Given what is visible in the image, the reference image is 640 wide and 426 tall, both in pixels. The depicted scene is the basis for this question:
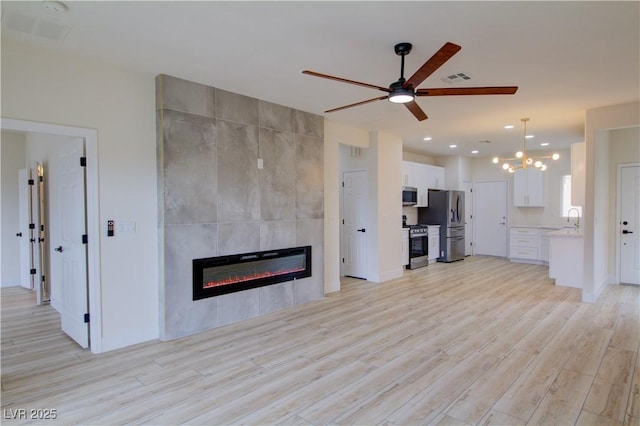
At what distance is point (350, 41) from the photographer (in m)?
3.00

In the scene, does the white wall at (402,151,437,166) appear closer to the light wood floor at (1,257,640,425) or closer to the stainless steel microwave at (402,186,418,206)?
the stainless steel microwave at (402,186,418,206)

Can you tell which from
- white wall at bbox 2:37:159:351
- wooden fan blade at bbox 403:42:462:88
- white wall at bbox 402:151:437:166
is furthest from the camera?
white wall at bbox 402:151:437:166

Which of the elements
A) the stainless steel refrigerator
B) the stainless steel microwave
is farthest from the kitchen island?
the stainless steel microwave

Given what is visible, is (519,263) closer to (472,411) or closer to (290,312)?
(290,312)

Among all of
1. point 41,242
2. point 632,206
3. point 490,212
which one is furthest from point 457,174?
point 41,242

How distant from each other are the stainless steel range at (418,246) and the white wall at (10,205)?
25.7 feet

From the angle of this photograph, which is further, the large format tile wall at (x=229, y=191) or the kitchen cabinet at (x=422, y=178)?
the kitchen cabinet at (x=422, y=178)

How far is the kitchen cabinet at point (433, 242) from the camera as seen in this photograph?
841 cm

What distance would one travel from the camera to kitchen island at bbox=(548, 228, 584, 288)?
606cm

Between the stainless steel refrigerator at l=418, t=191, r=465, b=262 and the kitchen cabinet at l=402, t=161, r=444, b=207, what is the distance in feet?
0.80

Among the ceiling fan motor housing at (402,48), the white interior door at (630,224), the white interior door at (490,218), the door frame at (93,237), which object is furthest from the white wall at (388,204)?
the door frame at (93,237)

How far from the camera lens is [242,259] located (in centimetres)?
443

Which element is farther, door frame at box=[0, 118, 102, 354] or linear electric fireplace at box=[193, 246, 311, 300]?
linear electric fireplace at box=[193, 246, 311, 300]

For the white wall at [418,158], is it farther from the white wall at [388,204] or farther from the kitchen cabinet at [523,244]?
the kitchen cabinet at [523,244]
